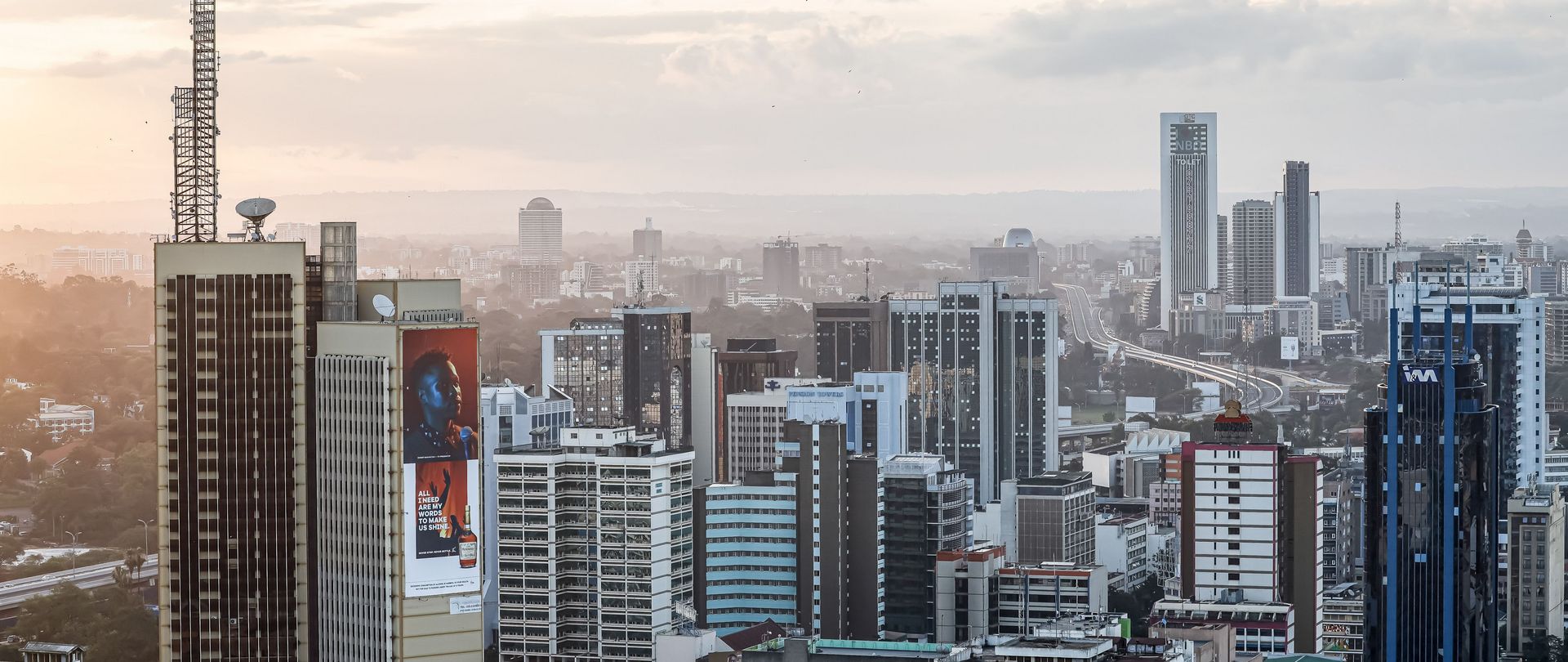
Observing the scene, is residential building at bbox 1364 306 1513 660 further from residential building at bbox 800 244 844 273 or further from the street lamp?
residential building at bbox 800 244 844 273

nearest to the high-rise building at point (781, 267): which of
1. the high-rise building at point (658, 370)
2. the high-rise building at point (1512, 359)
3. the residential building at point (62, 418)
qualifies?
the high-rise building at point (658, 370)

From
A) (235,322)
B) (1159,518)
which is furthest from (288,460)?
(1159,518)

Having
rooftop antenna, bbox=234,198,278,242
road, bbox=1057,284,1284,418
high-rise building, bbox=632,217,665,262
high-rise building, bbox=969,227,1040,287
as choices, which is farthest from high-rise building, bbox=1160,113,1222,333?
Result: rooftop antenna, bbox=234,198,278,242

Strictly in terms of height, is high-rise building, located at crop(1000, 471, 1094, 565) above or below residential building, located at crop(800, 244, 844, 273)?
below

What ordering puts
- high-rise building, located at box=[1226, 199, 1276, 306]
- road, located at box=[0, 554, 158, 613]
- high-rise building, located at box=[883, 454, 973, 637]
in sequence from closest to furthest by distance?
high-rise building, located at box=[883, 454, 973, 637] < road, located at box=[0, 554, 158, 613] < high-rise building, located at box=[1226, 199, 1276, 306]

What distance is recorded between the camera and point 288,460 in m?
19.2

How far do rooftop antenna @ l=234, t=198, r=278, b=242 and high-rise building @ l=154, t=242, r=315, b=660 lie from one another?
70cm

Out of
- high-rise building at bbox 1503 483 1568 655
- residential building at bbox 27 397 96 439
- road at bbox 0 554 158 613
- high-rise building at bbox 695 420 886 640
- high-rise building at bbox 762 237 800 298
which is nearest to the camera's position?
high-rise building at bbox 695 420 886 640

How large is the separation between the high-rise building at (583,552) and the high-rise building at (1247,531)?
6485 millimetres

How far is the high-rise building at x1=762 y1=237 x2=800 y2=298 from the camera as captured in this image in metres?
56.1

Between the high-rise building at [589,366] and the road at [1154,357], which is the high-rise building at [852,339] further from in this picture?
the road at [1154,357]

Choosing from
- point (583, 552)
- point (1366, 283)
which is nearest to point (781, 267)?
point (1366, 283)

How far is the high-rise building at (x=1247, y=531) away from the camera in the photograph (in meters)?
25.8

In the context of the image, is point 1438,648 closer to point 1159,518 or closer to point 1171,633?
point 1171,633
